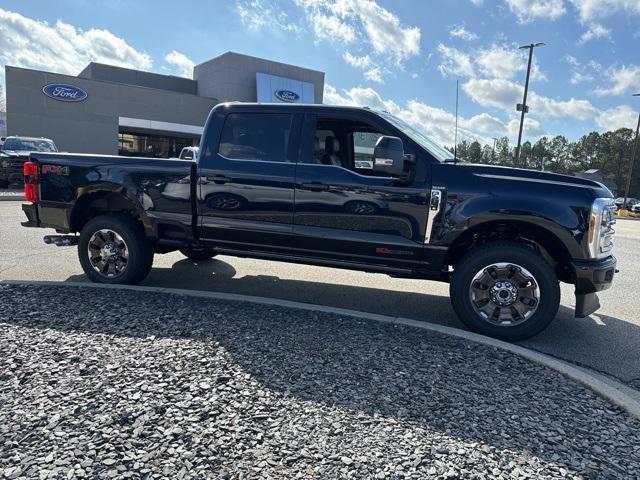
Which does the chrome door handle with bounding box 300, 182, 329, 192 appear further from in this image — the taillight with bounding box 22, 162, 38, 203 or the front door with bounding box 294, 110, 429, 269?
the taillight with bounding box 22, 162, 38, 203

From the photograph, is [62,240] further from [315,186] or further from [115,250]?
[315,186]

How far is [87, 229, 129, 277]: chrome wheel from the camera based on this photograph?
5391 millimetres

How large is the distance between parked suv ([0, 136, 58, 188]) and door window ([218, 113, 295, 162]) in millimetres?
15085

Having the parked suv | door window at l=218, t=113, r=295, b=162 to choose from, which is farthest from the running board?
the parked suv

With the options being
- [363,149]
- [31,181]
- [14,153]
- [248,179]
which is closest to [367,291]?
[363,149]

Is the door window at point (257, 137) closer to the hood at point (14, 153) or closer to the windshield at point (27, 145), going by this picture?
the hood at point (14, 153)

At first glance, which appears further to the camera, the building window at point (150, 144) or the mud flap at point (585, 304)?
the building window at point (150, 144)

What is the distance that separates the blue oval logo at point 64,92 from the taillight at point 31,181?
29.5 metres

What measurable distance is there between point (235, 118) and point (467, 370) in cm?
344

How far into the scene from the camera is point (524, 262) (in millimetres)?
4207

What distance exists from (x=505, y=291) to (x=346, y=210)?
163cm

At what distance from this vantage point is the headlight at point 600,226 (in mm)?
4102

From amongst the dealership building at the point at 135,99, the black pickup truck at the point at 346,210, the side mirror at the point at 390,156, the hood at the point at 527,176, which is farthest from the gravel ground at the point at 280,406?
the dealership building at the point at 135,99

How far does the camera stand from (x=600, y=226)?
4152 millimetres
